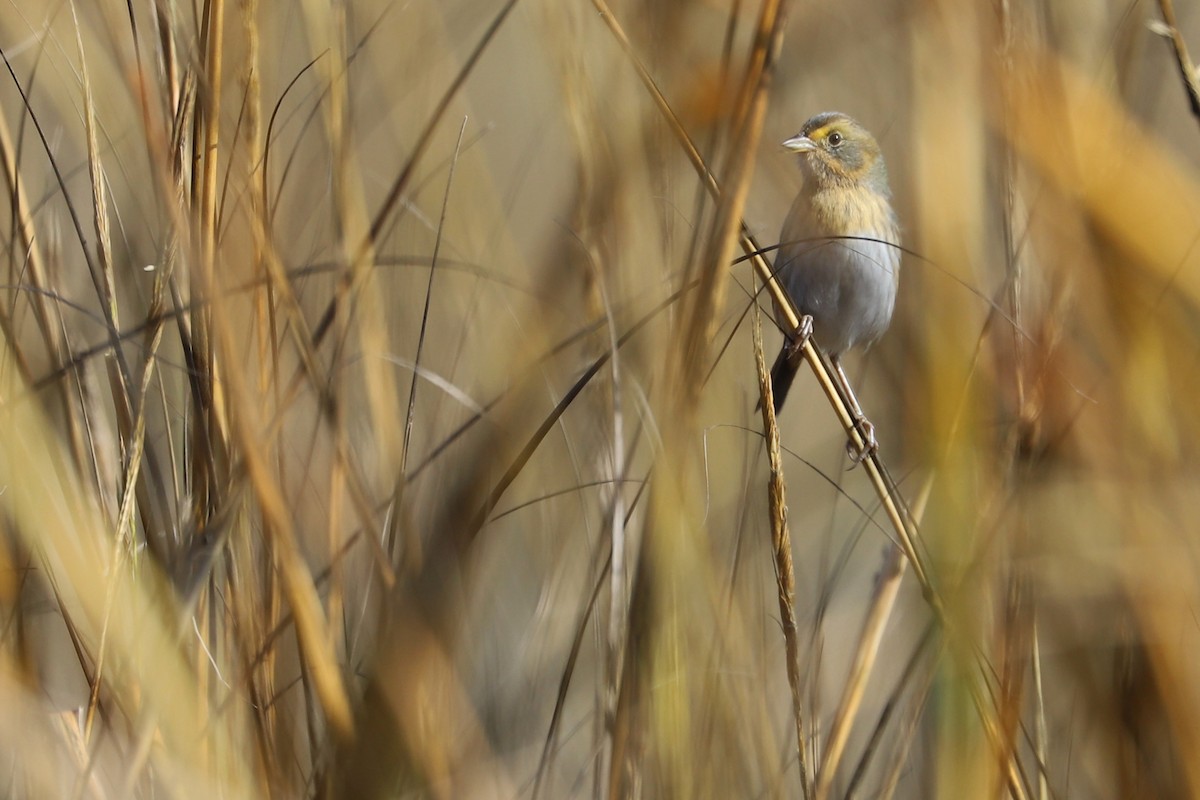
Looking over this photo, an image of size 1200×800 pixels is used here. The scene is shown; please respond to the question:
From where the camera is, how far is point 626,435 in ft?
3.58

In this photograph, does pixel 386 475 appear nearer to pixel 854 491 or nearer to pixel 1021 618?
pixel 1021 618

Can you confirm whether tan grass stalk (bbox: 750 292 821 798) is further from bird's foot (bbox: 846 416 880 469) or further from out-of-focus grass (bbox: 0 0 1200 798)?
bird's foot (bbox: 846 416 880 469)

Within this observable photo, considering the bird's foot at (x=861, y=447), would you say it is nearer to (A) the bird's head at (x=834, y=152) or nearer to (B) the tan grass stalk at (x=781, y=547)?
(B) the tan grass stalk at (x=781, y=547)

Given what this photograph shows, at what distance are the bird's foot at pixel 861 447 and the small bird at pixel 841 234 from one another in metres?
0.44

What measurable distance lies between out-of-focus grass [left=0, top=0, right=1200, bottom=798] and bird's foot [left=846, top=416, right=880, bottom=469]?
3 cm

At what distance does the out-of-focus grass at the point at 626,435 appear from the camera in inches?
27.8

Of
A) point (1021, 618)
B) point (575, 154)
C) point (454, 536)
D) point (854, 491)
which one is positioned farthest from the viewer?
point (854, 491)

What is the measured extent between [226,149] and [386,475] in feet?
1.03

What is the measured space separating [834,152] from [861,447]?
4.19 feet

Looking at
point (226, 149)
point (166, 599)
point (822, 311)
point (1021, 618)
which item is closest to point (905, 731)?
point (1021, 618)

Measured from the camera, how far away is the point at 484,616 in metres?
1.18

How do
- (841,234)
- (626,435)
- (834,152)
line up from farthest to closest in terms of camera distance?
(834,152) → (841,234) → (626,435)

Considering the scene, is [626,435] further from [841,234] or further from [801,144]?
[801,144]

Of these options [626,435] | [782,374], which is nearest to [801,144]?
[782,374]
